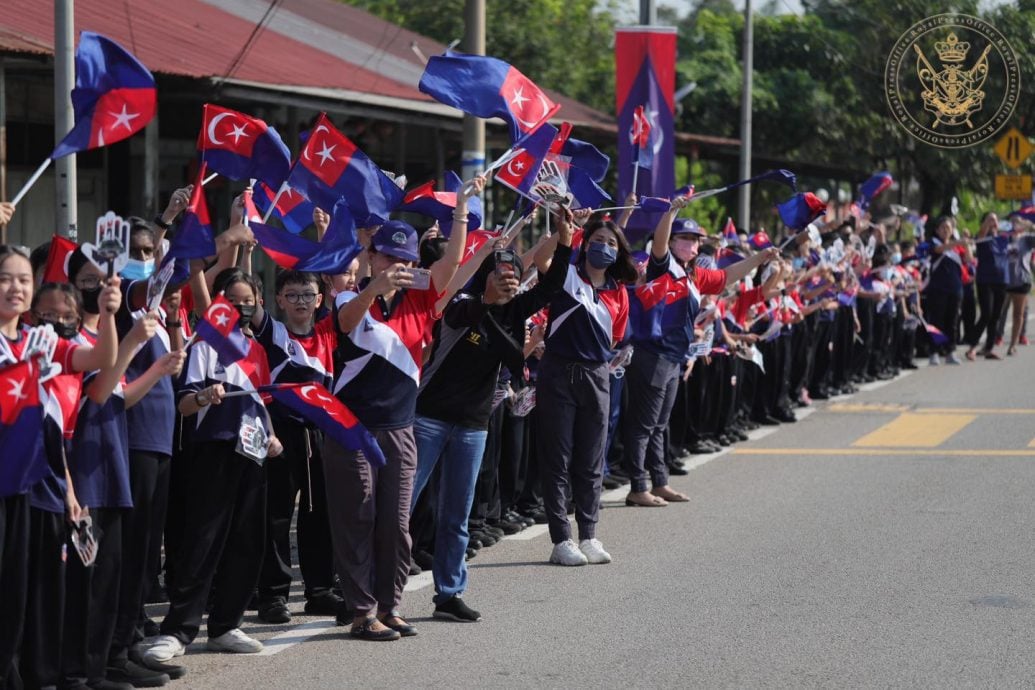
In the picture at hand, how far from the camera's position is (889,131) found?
1462 inches

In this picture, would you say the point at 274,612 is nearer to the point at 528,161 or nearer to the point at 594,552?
the point at 594,552

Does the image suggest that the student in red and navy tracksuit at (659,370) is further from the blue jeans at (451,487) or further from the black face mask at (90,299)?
the black face mask at (90,299)

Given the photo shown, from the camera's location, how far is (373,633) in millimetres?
7816

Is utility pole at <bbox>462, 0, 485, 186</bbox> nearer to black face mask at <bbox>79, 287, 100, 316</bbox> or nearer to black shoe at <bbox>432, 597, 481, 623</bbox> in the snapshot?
black shoe at <bbox>432, 597, 481, 623</bbox>

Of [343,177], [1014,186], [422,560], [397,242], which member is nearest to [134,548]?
[397,242]

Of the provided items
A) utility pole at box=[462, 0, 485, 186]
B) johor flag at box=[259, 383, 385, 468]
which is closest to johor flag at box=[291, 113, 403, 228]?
johor flag at box=[259, 383, 385, 468]

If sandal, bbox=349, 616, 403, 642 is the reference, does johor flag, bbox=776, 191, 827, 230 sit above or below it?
above

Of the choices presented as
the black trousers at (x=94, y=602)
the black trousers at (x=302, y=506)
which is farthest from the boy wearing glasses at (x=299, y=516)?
the black trousers at (x=94, y=602)

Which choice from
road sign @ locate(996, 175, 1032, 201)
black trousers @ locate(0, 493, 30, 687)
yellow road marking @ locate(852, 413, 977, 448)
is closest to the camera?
black trousers @ locate(0, 493, 30, 687)

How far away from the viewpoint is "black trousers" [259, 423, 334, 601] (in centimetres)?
847

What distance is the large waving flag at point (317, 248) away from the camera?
7.41 meters

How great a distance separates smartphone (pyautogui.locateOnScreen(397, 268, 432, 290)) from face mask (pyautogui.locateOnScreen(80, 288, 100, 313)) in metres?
1.34

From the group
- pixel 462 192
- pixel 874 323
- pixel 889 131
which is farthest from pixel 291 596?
pixel 889 131

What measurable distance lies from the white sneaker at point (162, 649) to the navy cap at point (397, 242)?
1894 millimetres
